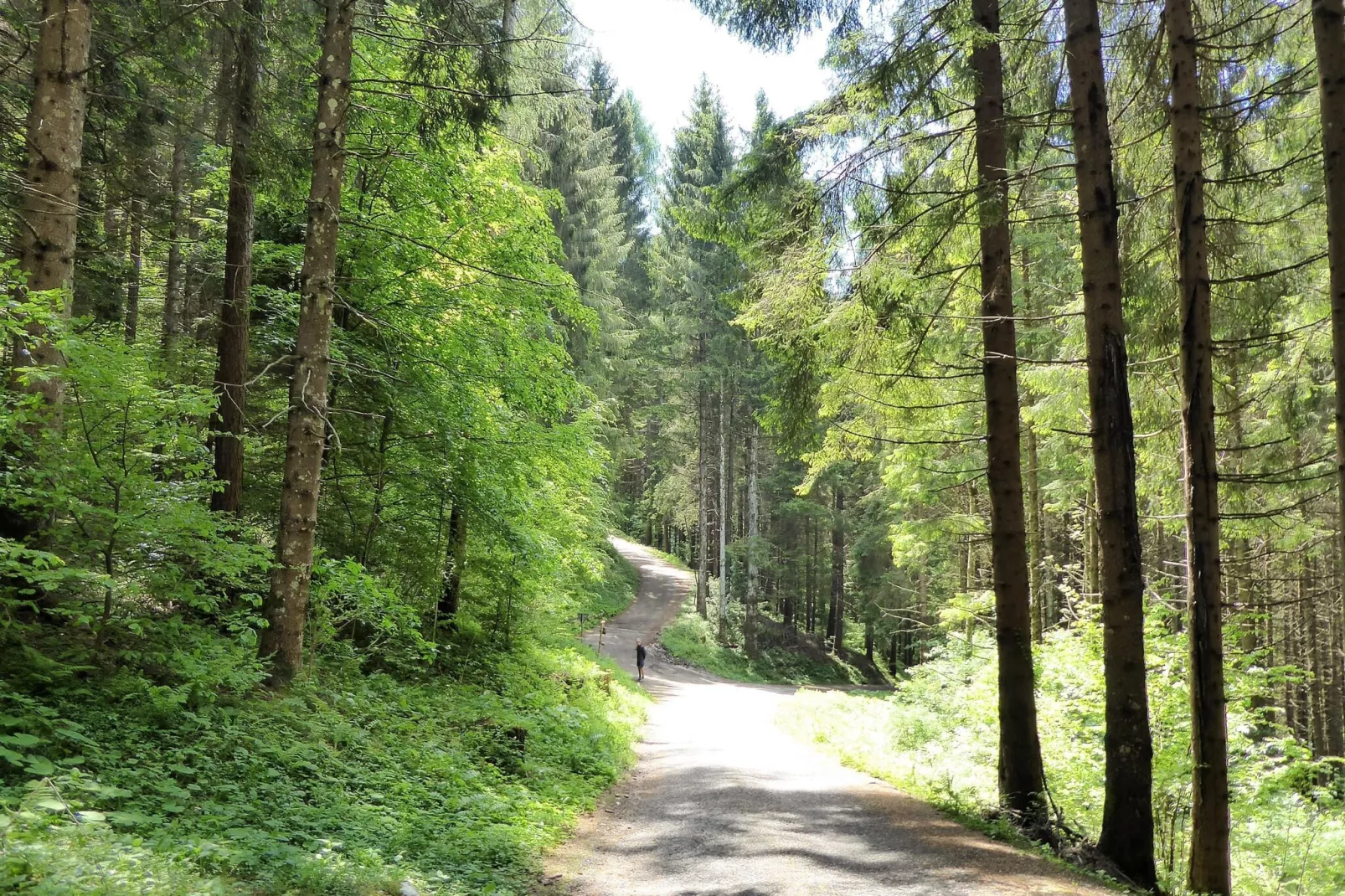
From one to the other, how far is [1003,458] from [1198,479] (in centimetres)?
192

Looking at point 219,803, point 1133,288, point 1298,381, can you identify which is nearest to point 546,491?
point 219,803

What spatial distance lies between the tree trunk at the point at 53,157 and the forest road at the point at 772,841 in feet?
20.0

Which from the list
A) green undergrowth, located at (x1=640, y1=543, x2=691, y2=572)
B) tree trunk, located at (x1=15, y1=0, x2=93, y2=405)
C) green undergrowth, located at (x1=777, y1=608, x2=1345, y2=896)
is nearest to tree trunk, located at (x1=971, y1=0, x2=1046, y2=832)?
green undergrowth, located at (x1=777, y1=608, x2=1345, y2=896)

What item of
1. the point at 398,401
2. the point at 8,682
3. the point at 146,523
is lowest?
the point at 8,682

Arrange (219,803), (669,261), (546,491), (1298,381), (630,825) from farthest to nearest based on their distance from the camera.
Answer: (669,261) → (546,491) → (1298,381) → (630,825) → (219,803)

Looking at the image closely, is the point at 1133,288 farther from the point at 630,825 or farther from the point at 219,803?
the point at 219,803

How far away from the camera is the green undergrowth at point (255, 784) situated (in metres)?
3.59

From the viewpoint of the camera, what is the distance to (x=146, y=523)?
17.5 ft

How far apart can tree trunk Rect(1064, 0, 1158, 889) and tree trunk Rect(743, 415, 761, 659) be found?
23534 millimetres

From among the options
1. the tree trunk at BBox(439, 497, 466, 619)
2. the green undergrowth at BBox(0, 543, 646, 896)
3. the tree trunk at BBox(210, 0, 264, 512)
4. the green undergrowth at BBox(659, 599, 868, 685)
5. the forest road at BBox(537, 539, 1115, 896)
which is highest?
the tree trunk at BBox(210, 0, 264, 512)

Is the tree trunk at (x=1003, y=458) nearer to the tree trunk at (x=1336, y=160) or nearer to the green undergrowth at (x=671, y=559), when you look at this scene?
the tree trunk at (x=1336, y=160)

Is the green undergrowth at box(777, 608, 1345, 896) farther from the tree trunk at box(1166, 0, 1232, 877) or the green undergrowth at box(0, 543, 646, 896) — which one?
the green undergrowth at box(0, 543, 646, 896)

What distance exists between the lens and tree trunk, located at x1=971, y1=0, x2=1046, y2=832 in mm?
7574

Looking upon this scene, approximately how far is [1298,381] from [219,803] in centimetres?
1248
